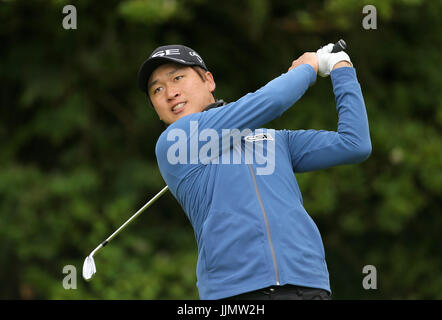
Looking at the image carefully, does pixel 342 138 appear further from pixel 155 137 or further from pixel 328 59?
pixel 155 137

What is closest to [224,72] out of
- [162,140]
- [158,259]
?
[158,259]

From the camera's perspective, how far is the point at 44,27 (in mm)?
6449

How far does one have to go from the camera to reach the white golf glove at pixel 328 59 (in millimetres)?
2211

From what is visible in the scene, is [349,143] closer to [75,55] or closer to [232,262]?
[232,262]

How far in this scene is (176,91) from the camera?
7.89 feet

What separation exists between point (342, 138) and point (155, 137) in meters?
4.65

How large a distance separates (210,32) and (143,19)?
53.9 inches

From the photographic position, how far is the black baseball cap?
2.39 metres

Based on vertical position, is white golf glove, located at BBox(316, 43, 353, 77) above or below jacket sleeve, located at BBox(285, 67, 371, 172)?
above

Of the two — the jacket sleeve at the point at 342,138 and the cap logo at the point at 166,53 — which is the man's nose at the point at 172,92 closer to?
the cap logo at the point at 166,53

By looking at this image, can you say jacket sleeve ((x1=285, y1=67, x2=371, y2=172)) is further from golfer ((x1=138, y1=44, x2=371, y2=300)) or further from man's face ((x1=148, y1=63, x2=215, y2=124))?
man's face ((x1=148, y1=63, x2=215, y2=124))

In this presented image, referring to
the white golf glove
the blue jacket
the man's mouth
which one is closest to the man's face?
the man's mouth

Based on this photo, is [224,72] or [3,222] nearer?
[3,222]

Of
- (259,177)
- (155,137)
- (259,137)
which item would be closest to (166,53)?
(259,137)
